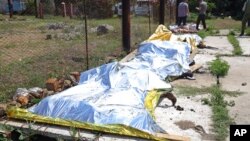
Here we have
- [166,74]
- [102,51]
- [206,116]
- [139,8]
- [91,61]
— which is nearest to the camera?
[206,116]

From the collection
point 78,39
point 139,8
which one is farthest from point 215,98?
point 139,8

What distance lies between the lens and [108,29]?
14.4 m

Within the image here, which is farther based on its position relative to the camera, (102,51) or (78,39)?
(78,39)

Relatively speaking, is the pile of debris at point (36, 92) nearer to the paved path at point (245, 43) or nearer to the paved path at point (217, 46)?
the paved path at point (217, 46)

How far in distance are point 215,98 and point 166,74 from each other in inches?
59.9

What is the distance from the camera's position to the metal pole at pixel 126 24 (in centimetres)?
972

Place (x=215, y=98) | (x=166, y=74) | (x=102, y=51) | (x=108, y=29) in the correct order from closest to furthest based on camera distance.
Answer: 1. (x=215, y=98)
2. (x=166, y=74)
3. (x=102, y=51)
4. (x=108, y=29)

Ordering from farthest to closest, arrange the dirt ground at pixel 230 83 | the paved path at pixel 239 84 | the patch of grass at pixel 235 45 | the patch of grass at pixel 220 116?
the patch of grass at pixel 235 45 → the paved path at pixel 239 84 → the dirt ground at pixel 230 83 → the patch of grass at pixel 220 116

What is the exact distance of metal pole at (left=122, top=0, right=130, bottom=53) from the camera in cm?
972

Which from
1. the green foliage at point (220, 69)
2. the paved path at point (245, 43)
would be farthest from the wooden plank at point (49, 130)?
the paved path at point (245, 43)

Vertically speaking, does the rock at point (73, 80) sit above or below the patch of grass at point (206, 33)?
above

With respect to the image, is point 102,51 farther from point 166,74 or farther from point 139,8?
point 139,8

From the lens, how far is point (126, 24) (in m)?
9.87

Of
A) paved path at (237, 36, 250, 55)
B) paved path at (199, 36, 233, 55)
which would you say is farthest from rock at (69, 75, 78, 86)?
paved path at (237, 36, 250, 55)
